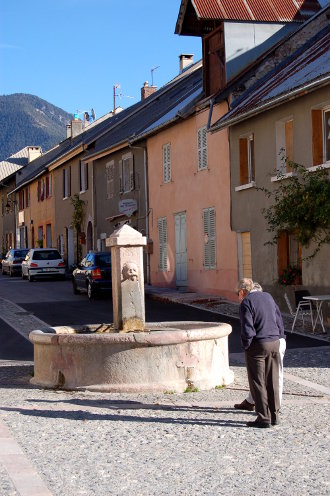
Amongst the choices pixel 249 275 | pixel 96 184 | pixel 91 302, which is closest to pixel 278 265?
pixel 249 275

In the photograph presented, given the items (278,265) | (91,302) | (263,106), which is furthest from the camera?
(91,302)

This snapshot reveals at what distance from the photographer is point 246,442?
24.9 ft

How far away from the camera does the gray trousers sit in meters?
8.28

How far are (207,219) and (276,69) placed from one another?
15.4 ft

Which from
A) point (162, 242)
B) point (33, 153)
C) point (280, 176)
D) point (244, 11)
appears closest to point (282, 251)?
point (280, 176)

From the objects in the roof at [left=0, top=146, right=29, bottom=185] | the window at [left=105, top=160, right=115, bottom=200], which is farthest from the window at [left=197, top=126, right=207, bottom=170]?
the roof at [left=0, top=146, right=29, bottom=185]

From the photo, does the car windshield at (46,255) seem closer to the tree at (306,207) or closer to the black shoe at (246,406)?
the tree at (306,207)

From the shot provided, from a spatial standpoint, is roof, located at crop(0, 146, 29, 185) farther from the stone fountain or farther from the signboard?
the stone fountain

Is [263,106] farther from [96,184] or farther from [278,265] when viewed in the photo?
[96,184]

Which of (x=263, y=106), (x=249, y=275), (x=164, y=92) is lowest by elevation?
(x=249, y=275)

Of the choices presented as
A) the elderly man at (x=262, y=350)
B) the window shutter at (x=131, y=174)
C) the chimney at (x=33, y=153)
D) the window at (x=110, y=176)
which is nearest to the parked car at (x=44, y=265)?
the window at (x=110, y=176)

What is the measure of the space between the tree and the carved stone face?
7.03m

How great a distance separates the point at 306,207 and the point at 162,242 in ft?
36.7

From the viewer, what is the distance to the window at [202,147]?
2445 cm
